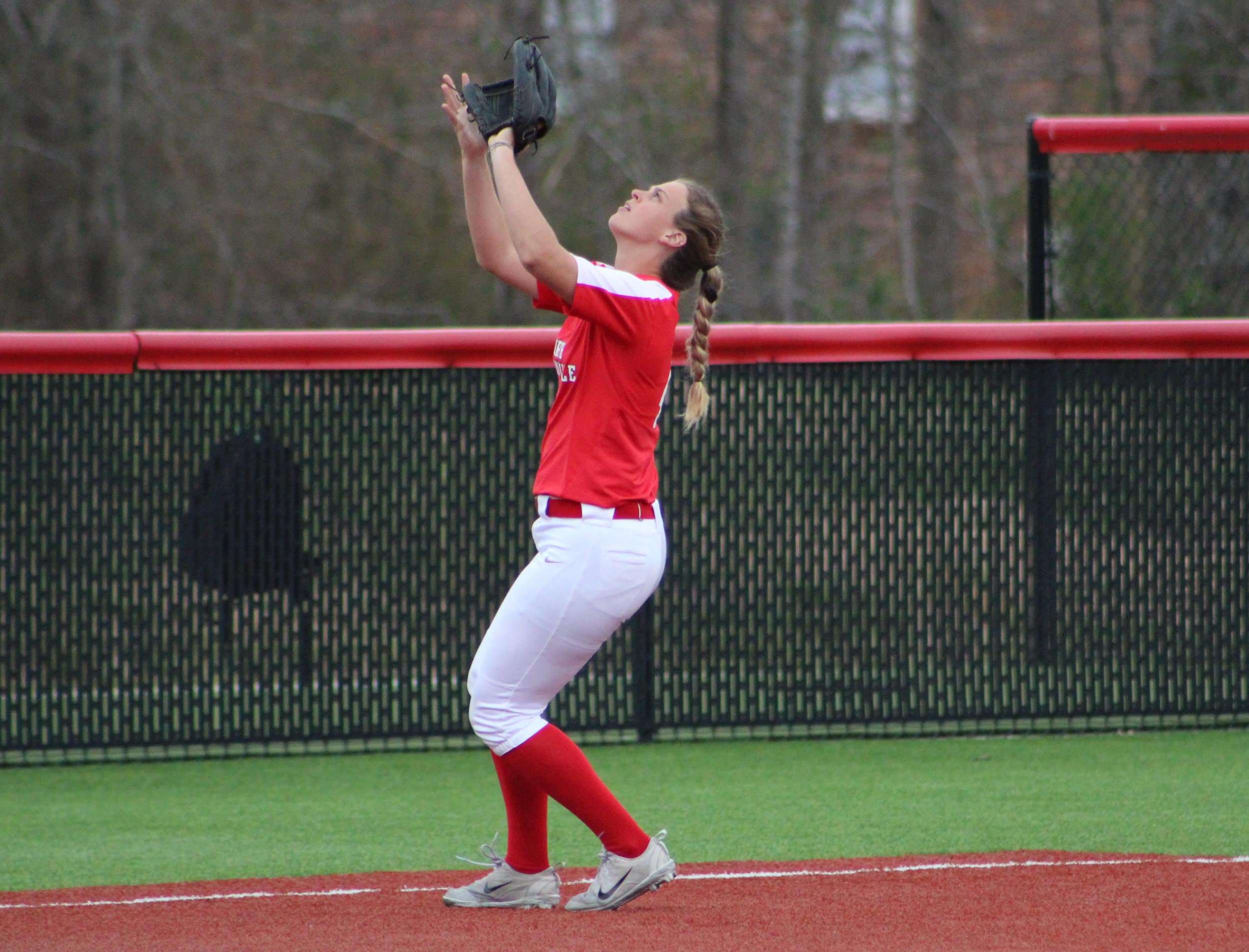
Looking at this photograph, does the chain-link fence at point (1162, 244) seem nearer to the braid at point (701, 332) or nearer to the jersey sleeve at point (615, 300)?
the braid at point (701, 332)

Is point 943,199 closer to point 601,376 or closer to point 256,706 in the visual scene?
point 256,706

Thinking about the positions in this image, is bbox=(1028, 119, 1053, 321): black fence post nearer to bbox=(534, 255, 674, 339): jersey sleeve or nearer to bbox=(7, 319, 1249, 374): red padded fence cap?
bbox=(7, 319, 1249, 374): red padded fence cap

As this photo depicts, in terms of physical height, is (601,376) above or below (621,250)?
below

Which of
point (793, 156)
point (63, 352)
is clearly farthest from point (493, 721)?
point (793, 156)

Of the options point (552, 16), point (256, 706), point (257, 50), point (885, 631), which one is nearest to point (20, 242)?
point (257, 50)

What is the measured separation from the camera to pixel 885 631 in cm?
677

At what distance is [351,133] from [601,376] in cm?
1432

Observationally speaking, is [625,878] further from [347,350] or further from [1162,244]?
[1162,244]

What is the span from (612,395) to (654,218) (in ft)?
1.58

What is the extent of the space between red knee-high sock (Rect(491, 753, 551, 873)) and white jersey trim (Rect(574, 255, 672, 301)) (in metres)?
1.28

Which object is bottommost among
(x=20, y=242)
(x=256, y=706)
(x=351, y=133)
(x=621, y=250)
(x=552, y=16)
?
(x=256, y=706)

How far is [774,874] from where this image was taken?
15.4 ft

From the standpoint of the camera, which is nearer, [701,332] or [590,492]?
[590,492]

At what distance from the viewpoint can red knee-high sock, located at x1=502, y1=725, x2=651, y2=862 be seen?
4059 millimetres
